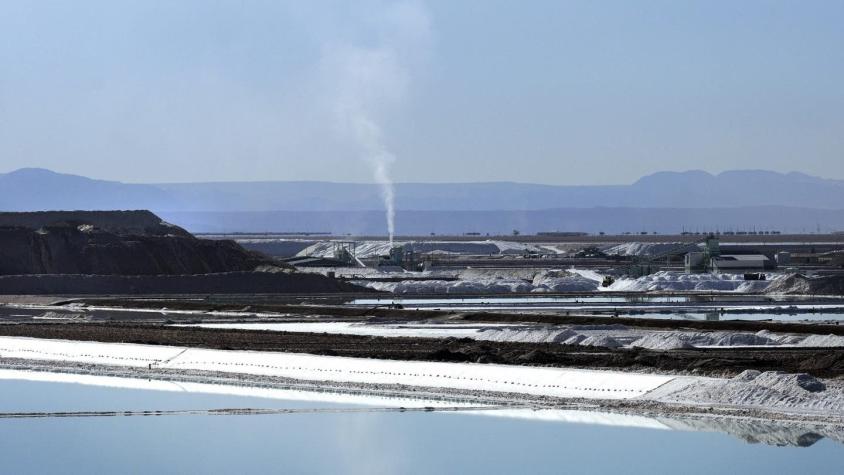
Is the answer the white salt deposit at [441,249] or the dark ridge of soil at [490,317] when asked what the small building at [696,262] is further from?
the white salt deposit at [441,249]

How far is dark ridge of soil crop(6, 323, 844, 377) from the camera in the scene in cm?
2579

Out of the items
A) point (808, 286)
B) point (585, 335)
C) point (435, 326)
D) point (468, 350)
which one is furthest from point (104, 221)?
point (468, 350)

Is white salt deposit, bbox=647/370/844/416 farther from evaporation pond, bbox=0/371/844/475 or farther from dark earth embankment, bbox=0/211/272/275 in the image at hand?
dark earth embankment, bbox=0/211/272/275

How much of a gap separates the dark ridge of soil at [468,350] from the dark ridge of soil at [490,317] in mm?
6078

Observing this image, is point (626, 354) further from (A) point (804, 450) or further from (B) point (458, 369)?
(A) point (804, 450)

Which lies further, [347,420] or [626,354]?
[626,354]

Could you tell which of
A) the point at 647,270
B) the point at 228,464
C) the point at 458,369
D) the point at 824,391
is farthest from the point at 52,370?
the point at 647,270

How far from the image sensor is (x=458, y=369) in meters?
26.9

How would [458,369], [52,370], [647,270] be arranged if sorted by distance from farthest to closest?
[647,270]
[52,370]
[458,369]

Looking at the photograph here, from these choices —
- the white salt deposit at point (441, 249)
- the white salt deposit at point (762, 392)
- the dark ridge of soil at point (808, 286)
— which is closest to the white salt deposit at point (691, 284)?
the dark ridge of soil at point (808, 286)

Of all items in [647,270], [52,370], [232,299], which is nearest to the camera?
[52,370]

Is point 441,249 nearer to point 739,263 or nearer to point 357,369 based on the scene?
point 739,263

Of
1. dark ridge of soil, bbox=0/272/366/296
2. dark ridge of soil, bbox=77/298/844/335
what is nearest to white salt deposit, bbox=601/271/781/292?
dark ridge of soil, bbox=0/272/366/296

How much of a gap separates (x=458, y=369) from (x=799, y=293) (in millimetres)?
39671
